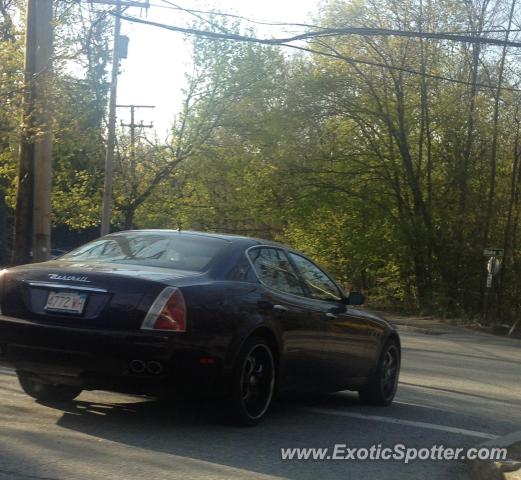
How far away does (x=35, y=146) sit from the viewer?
583 inches

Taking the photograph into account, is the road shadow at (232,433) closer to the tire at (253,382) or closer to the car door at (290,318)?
the tire at (253,382)

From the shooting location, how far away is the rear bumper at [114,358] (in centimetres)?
659

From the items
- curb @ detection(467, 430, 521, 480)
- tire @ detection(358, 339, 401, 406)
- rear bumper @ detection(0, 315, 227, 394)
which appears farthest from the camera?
tire @ detection(358, 339, 401, 406)

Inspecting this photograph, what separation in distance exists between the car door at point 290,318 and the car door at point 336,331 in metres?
0.13

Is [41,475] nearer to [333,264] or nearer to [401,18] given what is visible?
[401,18]

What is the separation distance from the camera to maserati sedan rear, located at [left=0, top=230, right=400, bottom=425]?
665cm

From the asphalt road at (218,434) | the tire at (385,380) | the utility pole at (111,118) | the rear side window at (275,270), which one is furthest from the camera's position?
the utility pole at (111,118)

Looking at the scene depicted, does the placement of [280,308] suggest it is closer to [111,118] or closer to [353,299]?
[353,299]

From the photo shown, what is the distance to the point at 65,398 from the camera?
811 cm

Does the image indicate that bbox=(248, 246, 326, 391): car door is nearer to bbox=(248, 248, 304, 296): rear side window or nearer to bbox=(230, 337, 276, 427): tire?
bbox=(248, 248, 304, 296): rear side window

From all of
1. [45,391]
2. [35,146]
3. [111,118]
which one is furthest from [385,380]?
[111,118]

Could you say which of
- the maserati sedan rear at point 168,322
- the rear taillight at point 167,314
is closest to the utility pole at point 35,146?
the maserati sedan rear at point 168,322

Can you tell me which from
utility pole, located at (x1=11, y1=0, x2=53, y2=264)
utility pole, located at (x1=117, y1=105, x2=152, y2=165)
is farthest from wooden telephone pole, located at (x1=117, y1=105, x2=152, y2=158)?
utility pole, located at (x1=11, y1=0, x2=53, y2=264)

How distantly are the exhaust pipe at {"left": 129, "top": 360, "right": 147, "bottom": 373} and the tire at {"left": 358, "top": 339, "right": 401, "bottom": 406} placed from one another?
3.13 m
